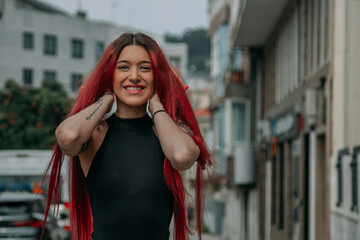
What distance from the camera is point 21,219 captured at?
14.6m

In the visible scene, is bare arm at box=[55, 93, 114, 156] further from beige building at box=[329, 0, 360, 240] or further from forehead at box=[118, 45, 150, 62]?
beige building at box=[329, 0, 360, 240]

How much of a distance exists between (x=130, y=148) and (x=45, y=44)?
162 feet

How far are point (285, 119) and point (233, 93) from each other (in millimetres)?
9234

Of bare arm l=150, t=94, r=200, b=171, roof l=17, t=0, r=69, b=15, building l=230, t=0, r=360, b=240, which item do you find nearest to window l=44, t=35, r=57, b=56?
roof l=17, t=0, r=69, b=15

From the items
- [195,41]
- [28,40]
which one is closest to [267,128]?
[28,40]

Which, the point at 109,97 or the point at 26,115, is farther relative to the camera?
the point at 26,115

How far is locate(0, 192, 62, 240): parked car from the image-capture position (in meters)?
14.4

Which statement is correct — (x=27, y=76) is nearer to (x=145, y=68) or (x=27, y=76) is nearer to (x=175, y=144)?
(x=145, y=68)

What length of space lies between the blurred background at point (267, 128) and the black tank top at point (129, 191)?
0.30 m

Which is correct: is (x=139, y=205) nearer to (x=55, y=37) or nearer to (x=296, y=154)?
(x=296, y=154)

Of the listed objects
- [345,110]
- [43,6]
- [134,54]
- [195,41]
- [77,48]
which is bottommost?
[134,54]

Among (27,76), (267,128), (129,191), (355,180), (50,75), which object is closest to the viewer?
(129,191)

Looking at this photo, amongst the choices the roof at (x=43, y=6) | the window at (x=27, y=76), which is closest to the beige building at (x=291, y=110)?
the window at (x=27, y=76)

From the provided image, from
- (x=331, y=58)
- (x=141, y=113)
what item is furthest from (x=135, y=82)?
(x=331, y=58)
